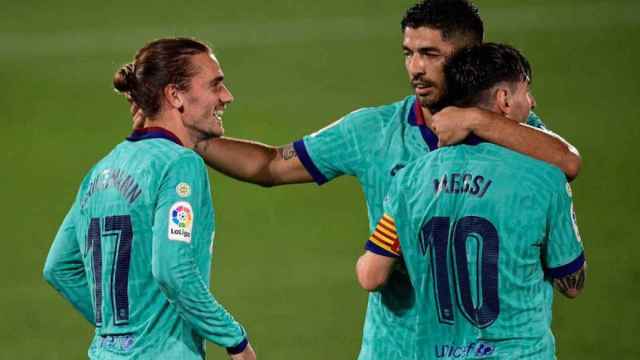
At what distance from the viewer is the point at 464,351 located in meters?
3.89

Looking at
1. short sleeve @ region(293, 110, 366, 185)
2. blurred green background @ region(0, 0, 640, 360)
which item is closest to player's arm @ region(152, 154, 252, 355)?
short sleeve @ region(293, 110, 366, 185)

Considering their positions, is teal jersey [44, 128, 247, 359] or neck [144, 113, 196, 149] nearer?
teal jersey [44, 128, 247, 359]

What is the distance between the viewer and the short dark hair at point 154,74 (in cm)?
409

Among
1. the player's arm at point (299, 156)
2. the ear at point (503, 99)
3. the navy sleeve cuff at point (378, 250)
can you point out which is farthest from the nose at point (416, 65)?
the navy sleeve cuff at point (378, 250)

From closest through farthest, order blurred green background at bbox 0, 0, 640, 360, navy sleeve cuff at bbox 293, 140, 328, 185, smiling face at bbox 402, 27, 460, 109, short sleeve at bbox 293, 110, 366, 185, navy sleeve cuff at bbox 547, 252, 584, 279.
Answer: navy sleeve cuff at bbox 547, 252, 584, 279 < smiling face at bbox 402, 27, 460, 109 < short sleeve at bbox 293, 110, 366, 185 < navy sleeve cuff at bbox 293, 140, 328, 185 < blurred green background at bbox 0, 0, 640, 360

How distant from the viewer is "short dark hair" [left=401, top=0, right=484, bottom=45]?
4.51 m

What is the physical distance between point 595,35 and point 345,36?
1.80m

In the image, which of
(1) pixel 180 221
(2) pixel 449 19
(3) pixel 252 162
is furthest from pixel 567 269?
(3) pixel 252 162

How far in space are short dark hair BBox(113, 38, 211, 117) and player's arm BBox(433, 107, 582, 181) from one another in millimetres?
868

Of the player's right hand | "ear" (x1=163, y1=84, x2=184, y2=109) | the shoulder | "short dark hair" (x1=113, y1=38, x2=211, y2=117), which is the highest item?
"short dark hair" (x1=113, y1=38, x2=211, y2=117)

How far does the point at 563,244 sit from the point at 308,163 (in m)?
1.32

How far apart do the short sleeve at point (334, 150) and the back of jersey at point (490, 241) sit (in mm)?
797

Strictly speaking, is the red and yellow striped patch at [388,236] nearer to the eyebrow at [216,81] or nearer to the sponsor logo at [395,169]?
the sponsor logo at [395,169]

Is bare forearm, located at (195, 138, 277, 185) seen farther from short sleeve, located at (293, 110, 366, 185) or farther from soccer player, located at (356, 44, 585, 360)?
soccer player, located at (356, 44, 585, 360)
